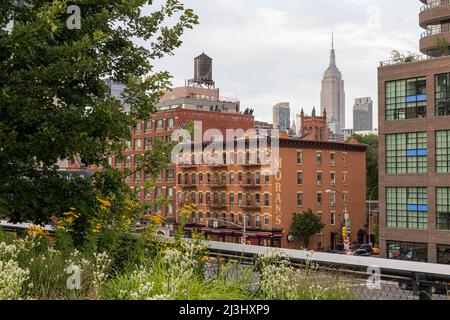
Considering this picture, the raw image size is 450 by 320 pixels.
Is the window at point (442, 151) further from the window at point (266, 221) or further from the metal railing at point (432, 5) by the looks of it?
the window at point (266, 221)

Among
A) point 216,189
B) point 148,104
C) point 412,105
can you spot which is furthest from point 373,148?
point 148,104

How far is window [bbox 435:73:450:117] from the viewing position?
55328 mm

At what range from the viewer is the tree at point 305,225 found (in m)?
71.0

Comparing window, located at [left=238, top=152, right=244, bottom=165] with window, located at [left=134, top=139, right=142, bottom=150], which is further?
window, located at [left=134, top=139, right=142, bottom=150]

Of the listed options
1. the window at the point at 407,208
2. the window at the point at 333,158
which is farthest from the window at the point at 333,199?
the window at the point at 407,208

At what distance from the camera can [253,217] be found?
246 ft

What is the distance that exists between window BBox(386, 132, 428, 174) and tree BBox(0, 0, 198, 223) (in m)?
49.8

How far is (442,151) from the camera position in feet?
182

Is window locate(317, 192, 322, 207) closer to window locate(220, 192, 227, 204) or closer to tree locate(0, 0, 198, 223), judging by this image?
window locate(220, 192, 227, 204)

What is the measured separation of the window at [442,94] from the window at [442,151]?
6.62 feet

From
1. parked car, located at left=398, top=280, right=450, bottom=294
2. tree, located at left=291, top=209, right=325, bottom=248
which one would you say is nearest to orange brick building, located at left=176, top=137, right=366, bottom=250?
tree, located at left=291, top=209, right=325, bottom=248

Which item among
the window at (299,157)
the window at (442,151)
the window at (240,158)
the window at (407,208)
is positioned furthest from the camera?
the window at (240,158)

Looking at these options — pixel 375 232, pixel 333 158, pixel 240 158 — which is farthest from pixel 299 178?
pixel 375 232

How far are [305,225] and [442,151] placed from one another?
69.1ft
